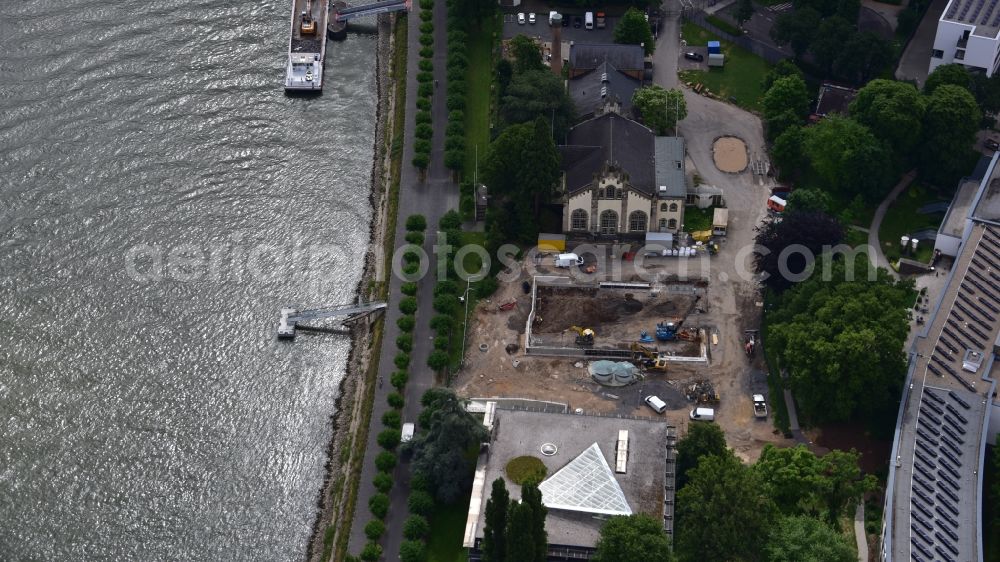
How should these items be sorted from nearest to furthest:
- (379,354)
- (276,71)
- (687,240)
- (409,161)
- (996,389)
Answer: (996,389) → (379,354) → (687,240) → (409,161) → (276,71)

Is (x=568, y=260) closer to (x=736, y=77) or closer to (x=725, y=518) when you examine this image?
(x=736, y=77)

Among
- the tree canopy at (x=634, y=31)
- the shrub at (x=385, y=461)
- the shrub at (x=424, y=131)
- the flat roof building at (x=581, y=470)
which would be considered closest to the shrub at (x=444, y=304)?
the flat roof building at (x=581, y=470)

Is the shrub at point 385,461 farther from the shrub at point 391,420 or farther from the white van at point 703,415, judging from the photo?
the white van at point 703,415

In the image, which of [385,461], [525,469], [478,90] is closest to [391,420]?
[385,461]

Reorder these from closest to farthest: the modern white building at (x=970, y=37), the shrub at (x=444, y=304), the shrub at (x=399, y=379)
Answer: the shrub at (x=399, y=379) < the shrub at (x=444, y=304) < the modern white building at (x=970, y=37)

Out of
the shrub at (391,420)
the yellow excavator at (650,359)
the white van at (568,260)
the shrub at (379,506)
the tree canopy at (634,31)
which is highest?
the tree canopy at (634,31)

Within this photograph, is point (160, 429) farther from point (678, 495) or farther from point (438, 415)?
point (678, 495)

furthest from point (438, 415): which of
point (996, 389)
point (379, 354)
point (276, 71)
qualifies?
point (276, 71)
